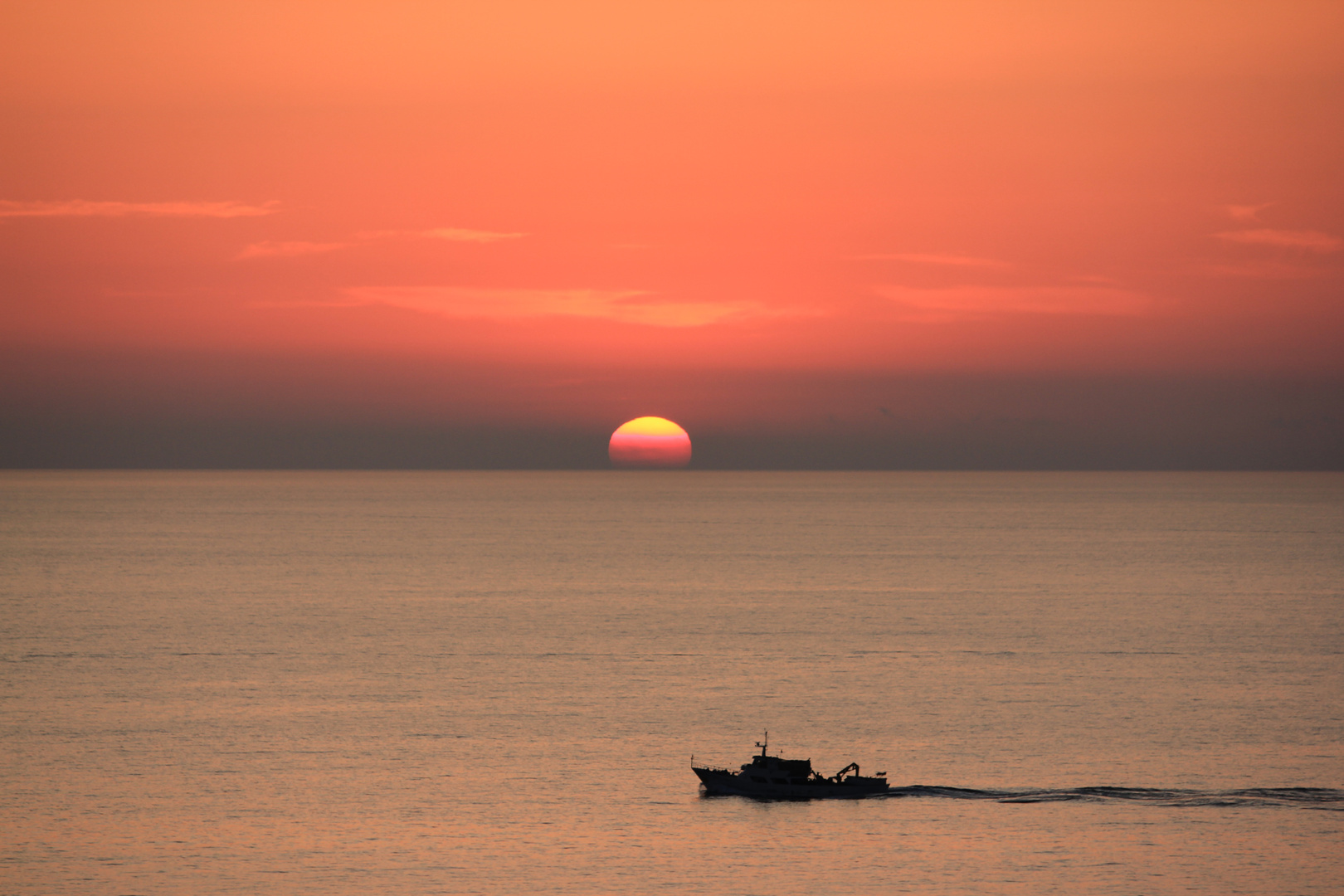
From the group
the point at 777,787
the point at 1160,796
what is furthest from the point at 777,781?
the point at 1160,796

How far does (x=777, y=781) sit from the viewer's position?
7200 cm

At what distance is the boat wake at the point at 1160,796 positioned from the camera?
68312 mm

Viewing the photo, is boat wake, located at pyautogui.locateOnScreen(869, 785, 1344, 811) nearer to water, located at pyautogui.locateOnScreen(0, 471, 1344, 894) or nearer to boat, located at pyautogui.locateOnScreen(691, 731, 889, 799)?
water, located at pyautogui.locateOnScreen(0, 471, 1344, 894)

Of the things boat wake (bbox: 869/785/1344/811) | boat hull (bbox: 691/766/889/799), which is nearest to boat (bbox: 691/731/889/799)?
boat hull (bbox: 691/766/889/799)

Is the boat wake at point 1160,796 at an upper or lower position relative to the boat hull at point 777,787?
upper

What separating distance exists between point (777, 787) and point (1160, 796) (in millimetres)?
19192

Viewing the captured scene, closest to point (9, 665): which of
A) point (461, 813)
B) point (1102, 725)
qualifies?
point (461, 813)

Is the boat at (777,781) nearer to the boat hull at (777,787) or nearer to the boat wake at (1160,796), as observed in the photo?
the boat hull at (777,787)

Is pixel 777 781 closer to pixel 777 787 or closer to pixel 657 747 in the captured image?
pixel 777 787

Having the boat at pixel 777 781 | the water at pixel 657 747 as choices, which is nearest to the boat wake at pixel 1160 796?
the water at pixel 657 747

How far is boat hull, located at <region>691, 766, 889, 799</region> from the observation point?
7044 cm

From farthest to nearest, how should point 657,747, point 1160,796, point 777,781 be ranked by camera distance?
point 657,747 → point 777,781 → point 1160,796

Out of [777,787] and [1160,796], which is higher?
[1160,796]

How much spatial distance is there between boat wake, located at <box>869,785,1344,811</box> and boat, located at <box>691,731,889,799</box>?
2068 mm
